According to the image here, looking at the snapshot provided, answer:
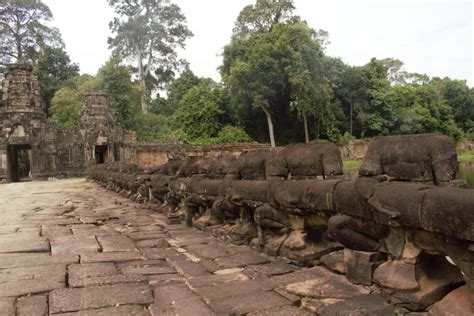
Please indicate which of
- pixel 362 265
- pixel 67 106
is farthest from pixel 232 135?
pixel 362 265

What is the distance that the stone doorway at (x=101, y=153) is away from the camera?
2990 centimetres

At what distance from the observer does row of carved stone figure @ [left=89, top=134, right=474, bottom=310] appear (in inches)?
92.5

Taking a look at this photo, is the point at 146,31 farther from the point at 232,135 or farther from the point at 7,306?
the point at 7,306

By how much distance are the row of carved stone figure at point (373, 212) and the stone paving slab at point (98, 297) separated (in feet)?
4.60

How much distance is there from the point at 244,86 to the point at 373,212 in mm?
28799

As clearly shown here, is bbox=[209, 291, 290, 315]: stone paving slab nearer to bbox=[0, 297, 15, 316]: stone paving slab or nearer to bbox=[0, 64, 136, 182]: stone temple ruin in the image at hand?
bbox=[0, 297, 15, 316]: stone paving slab

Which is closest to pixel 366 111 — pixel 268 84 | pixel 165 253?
pixel 268 84

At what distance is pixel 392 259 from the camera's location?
279cm

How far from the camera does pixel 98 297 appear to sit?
3059 millimetres

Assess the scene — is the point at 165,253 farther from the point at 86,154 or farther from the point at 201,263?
the point at 86,154

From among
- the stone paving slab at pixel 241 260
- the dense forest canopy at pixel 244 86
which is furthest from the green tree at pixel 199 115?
the stone paving slab at pixel 241 260

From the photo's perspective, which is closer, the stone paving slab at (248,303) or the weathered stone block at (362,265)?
the stone paving slab at (248,303)

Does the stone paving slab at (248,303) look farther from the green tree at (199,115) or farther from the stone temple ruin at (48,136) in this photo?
the green tree at (199,115)

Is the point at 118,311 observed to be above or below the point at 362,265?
below
